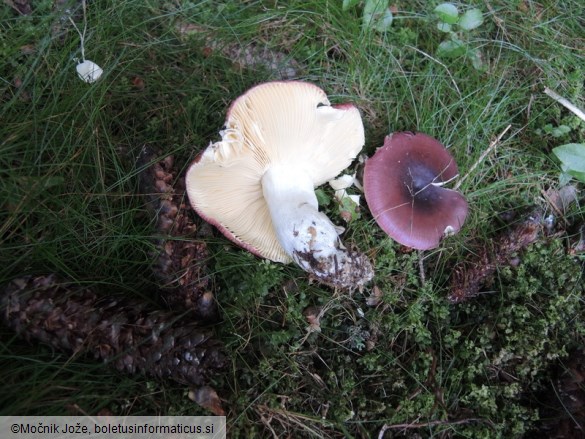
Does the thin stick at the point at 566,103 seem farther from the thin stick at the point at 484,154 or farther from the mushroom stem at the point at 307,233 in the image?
the mushroom stem at the point at 307,233

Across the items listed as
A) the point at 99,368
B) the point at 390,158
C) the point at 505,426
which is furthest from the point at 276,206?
the point at 505,426

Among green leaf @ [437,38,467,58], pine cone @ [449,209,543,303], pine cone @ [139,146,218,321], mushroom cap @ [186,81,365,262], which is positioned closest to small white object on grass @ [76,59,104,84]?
pine cone @ [139,146,218,321]

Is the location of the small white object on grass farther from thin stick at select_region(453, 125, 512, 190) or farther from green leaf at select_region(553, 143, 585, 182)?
green leaf at select_region(553, 143, 585, 182)

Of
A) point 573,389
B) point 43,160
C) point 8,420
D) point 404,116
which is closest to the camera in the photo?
point 8,420

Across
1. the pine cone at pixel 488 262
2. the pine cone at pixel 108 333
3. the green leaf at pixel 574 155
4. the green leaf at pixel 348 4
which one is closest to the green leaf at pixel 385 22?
the green leaf at pixel 348 4

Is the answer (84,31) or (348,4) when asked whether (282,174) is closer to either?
(348,4)

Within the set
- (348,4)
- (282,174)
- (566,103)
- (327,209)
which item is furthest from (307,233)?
(566,103)

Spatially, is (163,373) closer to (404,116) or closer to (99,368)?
(99,368)
